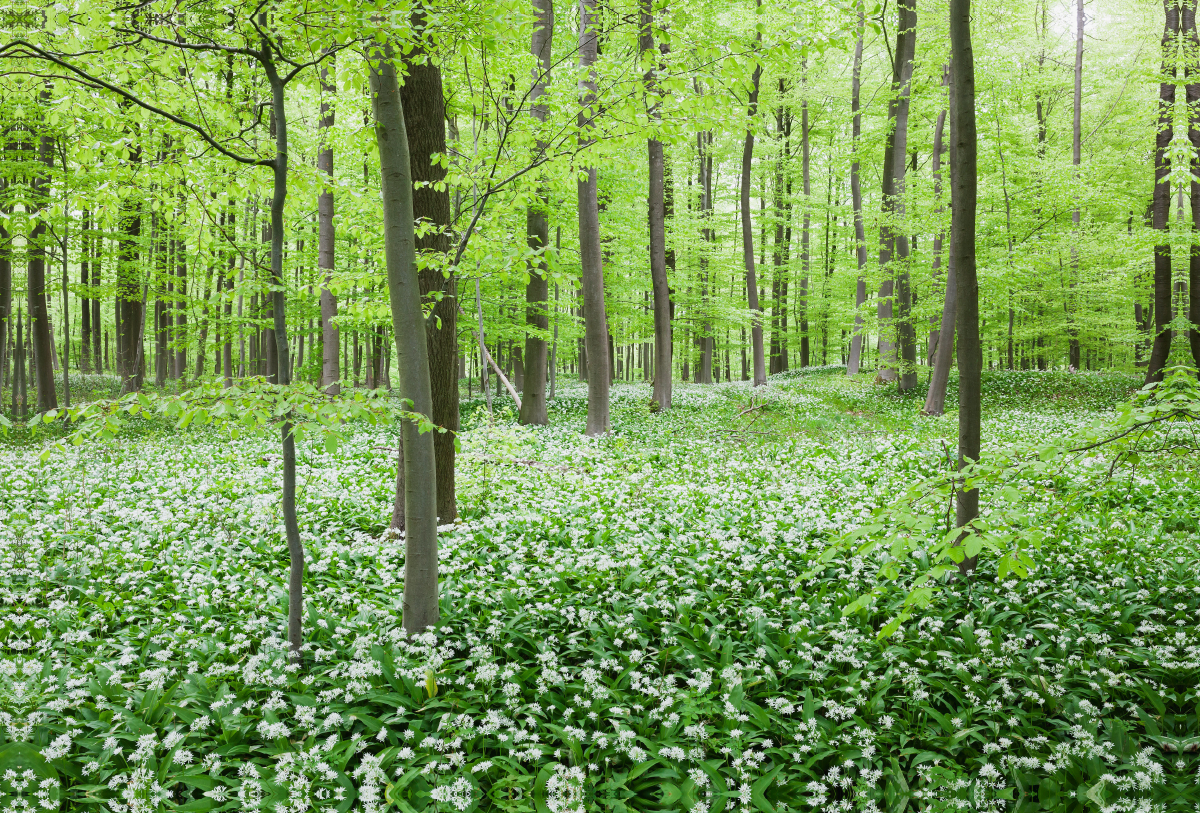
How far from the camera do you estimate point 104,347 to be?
128ft

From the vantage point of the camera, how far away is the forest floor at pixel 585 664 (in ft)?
9.07

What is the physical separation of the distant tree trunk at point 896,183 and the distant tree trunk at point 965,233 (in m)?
10.8

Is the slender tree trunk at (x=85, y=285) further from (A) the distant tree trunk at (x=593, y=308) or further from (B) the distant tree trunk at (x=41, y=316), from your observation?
(A) the distant tree trunk at (x=593, y=308)

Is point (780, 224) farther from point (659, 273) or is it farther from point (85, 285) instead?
point (85, 285)

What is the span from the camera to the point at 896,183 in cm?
1495

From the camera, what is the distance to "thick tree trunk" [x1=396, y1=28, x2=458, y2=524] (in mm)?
5090

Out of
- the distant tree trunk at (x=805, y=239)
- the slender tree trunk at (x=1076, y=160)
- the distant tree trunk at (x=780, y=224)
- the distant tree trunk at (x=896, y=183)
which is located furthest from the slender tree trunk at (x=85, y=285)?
the slender tree trunk at (x=1076, y=160)

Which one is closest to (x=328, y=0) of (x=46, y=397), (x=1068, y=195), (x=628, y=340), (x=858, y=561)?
(x=858, y=561)

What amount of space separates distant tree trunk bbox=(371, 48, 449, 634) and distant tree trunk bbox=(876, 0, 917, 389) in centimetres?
1368

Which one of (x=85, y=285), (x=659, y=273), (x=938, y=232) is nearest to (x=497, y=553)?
(x=659, y=273)

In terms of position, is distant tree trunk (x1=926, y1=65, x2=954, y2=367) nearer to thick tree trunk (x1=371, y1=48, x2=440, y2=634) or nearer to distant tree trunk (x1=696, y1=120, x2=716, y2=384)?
distant tree trunk (x1=696, y1=120, x2=716, y2=384)

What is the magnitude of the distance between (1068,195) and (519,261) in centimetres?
1607

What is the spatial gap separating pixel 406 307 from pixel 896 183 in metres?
15.1

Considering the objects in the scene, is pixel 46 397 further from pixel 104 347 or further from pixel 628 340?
pixel 104 347
